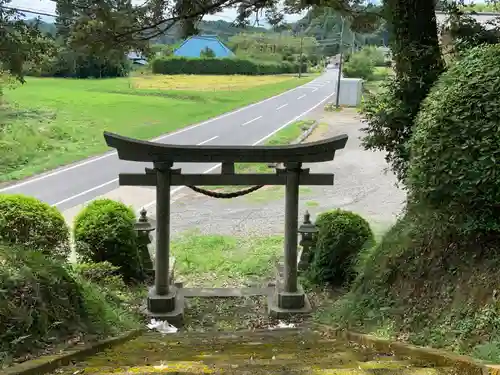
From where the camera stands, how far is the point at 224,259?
941 cm

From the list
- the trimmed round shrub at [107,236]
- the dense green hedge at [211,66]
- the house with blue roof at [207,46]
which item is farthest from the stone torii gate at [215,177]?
the house with blue roof at [207,46]

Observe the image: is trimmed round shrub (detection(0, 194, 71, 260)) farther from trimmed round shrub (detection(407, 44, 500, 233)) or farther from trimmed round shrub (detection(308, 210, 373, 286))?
trimmed round shrub (detection(407, 44, 500, 233))

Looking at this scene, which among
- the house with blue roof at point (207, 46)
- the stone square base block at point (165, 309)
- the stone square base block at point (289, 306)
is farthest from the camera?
the house with blue roof at point (207, 46)

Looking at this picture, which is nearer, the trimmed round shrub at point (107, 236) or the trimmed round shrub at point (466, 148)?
the trimmed round shrub at point (466, 148)

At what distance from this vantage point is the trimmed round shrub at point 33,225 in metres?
6.04

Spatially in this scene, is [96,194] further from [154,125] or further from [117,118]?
[117,118]

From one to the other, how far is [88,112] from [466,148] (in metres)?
27.4

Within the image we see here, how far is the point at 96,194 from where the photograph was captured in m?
14.4

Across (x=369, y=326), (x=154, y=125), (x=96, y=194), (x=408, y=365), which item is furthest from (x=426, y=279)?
(x=154, y=125)

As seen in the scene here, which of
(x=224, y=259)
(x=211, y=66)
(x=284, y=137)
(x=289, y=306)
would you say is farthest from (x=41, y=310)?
(x=211, y=66)

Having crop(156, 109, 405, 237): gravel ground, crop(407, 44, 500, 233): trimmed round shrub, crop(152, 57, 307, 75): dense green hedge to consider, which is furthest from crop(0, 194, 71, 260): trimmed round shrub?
crop(152, 57, 307, 75): dense green hedge

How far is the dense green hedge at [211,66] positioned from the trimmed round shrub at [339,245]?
51672 mm

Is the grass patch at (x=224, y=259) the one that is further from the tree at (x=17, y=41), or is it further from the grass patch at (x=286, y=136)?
the grass patch at (x=286, y=136)

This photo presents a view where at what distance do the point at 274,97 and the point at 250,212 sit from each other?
27667 millimetres
